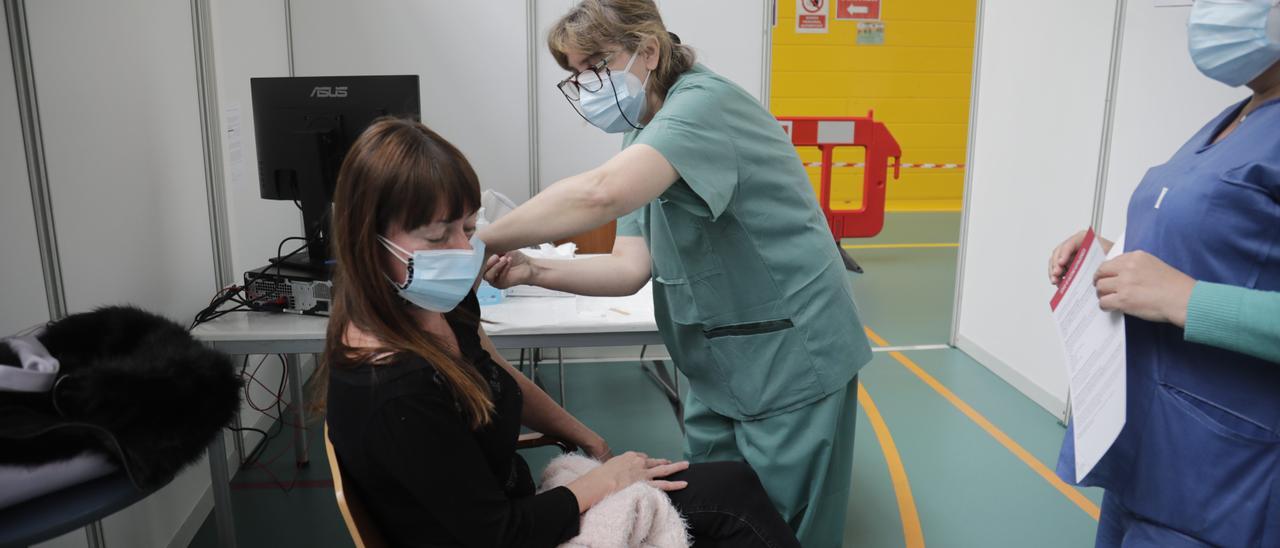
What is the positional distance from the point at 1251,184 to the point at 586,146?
9.57 feet

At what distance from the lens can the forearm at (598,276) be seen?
5.39 ft

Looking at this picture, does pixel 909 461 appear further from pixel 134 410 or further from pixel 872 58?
pixel 872 58

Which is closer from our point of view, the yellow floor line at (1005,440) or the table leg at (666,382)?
the yellow floor line at (1005,440)

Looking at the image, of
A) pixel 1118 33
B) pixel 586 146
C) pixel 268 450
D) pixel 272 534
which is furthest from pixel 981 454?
pixel 268 450

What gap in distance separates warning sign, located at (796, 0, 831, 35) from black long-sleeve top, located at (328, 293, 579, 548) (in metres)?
6.84

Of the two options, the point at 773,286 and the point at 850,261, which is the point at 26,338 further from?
the point at 850,261

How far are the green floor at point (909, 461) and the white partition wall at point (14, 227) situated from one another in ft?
3.30

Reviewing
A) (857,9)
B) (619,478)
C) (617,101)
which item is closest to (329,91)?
(617,101)

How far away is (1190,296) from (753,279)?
2.15ft

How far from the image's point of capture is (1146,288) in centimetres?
108

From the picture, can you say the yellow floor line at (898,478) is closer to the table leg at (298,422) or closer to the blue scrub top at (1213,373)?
the blue scrub top at (1213,373)

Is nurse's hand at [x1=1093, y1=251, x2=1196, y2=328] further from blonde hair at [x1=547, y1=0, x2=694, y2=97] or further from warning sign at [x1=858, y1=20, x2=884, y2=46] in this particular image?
warning sign at [x1=858, y1=20, x2=884, y2=46]

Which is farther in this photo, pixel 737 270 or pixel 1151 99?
pixel 1151 99

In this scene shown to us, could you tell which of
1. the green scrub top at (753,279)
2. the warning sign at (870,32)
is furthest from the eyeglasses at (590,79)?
the warning sign at (870,32)
